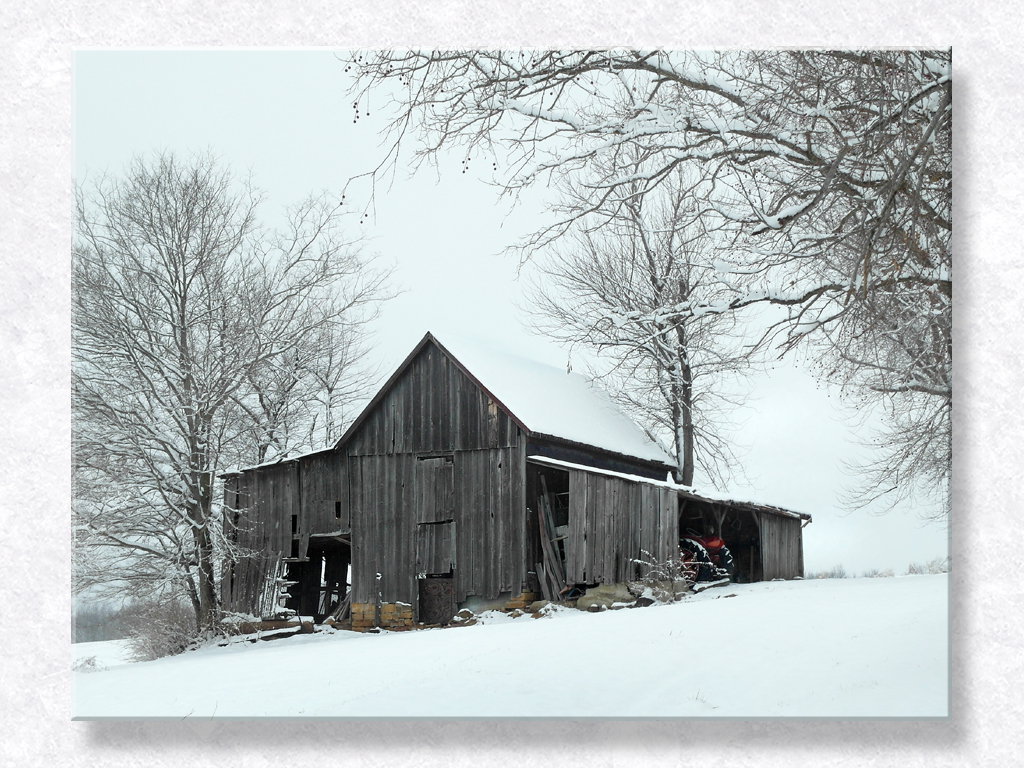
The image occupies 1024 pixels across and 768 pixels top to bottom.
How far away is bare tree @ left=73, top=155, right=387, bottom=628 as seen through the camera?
20.0ft

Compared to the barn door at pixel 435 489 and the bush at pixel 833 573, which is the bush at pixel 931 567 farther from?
the barn door at pixel 435 489

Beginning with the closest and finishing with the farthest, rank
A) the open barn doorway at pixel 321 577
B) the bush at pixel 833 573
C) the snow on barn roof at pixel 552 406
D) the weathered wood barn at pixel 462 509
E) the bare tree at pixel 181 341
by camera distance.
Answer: the bush at pixel 833 573 → the bare tree at pixel 181 341 → the snow on barn roof at pixel 552 406 → the weathered wood barn at pixel 462 509 → the open barn doorway at pixel 321 577

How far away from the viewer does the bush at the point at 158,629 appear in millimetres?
6035

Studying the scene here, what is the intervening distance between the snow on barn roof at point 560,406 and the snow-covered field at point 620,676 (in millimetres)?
3761

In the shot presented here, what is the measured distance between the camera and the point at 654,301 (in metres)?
7.61

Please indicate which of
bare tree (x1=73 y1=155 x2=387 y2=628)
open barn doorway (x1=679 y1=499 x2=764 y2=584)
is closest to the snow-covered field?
bare tree (x1=73 y1=155 x2=387 y2=628)

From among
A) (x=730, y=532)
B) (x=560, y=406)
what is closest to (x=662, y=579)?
(x=730, y=532)

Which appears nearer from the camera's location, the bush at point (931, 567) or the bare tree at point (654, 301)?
the bush at point (931, 567)

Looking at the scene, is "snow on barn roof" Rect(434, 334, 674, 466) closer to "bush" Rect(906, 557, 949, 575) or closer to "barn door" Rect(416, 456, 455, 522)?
"barn door" Rect(416, 456, 455, 522)

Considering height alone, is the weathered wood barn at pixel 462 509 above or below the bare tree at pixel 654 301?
below

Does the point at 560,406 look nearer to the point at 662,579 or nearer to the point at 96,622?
the point at 662,579

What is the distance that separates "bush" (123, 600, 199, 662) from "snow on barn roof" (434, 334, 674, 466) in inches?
133

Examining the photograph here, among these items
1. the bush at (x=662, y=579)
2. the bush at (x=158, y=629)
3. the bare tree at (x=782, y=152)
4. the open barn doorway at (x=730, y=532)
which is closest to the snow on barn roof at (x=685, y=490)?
the open barn doorway at (x=730, y=532)

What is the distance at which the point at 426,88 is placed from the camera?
5262mm
